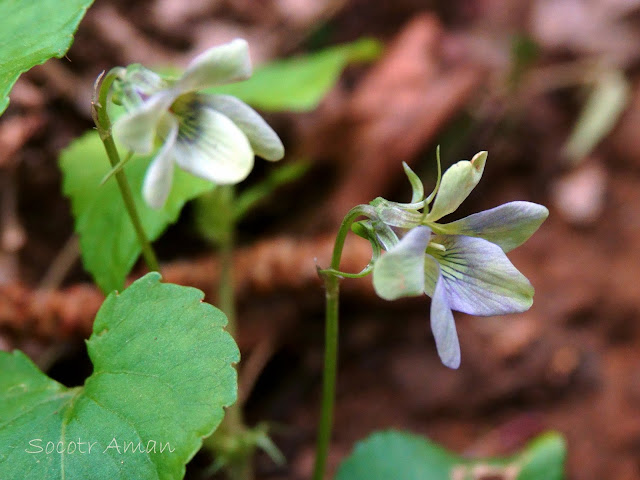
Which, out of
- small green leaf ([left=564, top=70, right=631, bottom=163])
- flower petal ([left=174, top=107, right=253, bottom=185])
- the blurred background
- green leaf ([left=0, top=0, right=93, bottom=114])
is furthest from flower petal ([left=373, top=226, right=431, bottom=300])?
small green leaf ([left=564, top=70, right=631, bottom=163])

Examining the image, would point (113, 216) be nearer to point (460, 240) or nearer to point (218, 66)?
point (218, 66)

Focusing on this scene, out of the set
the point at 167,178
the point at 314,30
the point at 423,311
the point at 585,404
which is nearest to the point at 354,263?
the point at 423,311

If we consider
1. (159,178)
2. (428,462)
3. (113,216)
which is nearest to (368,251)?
(428,462)

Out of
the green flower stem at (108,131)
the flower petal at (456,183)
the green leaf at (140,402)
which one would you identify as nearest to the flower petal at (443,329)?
the flower petal at (456,183)

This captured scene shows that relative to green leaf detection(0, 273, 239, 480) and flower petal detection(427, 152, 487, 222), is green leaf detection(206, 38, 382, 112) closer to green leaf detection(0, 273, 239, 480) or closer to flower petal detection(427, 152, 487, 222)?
green leaf detection(0, 273, 239, 480)

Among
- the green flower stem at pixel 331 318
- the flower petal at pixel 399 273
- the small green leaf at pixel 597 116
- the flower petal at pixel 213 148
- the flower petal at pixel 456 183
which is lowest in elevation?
the small green leaf at pixel 597 116

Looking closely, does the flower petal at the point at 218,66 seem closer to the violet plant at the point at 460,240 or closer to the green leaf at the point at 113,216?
the violet plant at the point at 460,240

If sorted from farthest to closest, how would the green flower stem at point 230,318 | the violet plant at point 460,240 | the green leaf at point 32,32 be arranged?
1. the green flower stem at point 230,318
2. the green leaf at point 32,32
3. the violet plant at point 460,240
